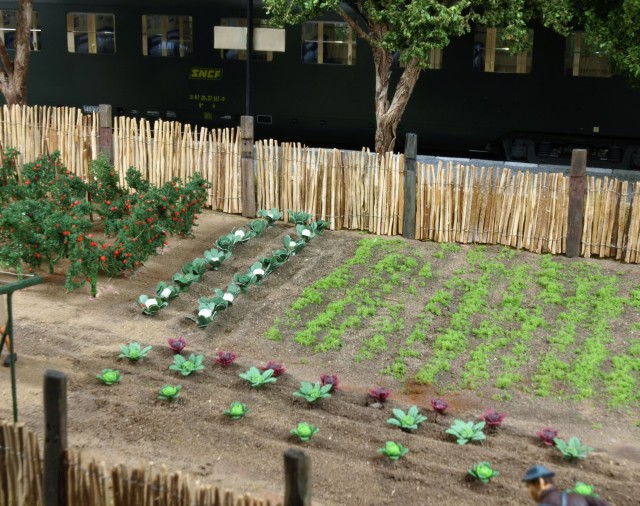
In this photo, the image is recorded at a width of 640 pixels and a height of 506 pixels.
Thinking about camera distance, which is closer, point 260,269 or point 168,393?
point 168,393

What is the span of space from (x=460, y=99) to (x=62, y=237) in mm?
8804

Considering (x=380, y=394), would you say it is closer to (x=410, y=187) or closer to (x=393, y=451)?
(x=393, y=451)

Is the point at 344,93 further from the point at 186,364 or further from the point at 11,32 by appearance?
the point at 186,364

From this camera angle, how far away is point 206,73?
1777cm

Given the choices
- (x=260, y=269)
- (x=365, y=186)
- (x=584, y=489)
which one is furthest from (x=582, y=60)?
(x=584, y=489)

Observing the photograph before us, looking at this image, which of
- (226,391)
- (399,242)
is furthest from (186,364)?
(399,242)

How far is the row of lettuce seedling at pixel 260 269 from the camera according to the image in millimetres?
9328

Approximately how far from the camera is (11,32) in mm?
19328

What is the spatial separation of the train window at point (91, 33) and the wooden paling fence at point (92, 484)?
1419 cm

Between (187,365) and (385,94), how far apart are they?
295 inches

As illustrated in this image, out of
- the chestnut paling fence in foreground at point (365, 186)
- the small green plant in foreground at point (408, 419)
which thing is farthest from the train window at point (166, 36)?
the small green plant in foreground at point (408, 419)

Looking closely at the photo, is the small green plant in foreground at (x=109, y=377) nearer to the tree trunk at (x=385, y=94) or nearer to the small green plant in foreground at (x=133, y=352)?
the small green plant in foreground at (x=133, y=352)

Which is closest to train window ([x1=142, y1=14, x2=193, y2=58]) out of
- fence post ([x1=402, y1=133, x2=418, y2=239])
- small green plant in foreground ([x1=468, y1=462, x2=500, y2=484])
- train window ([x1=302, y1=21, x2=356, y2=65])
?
train window ([x1=302, y1=21, x2=356, y2=65])

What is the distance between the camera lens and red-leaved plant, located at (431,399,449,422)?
291 inches
